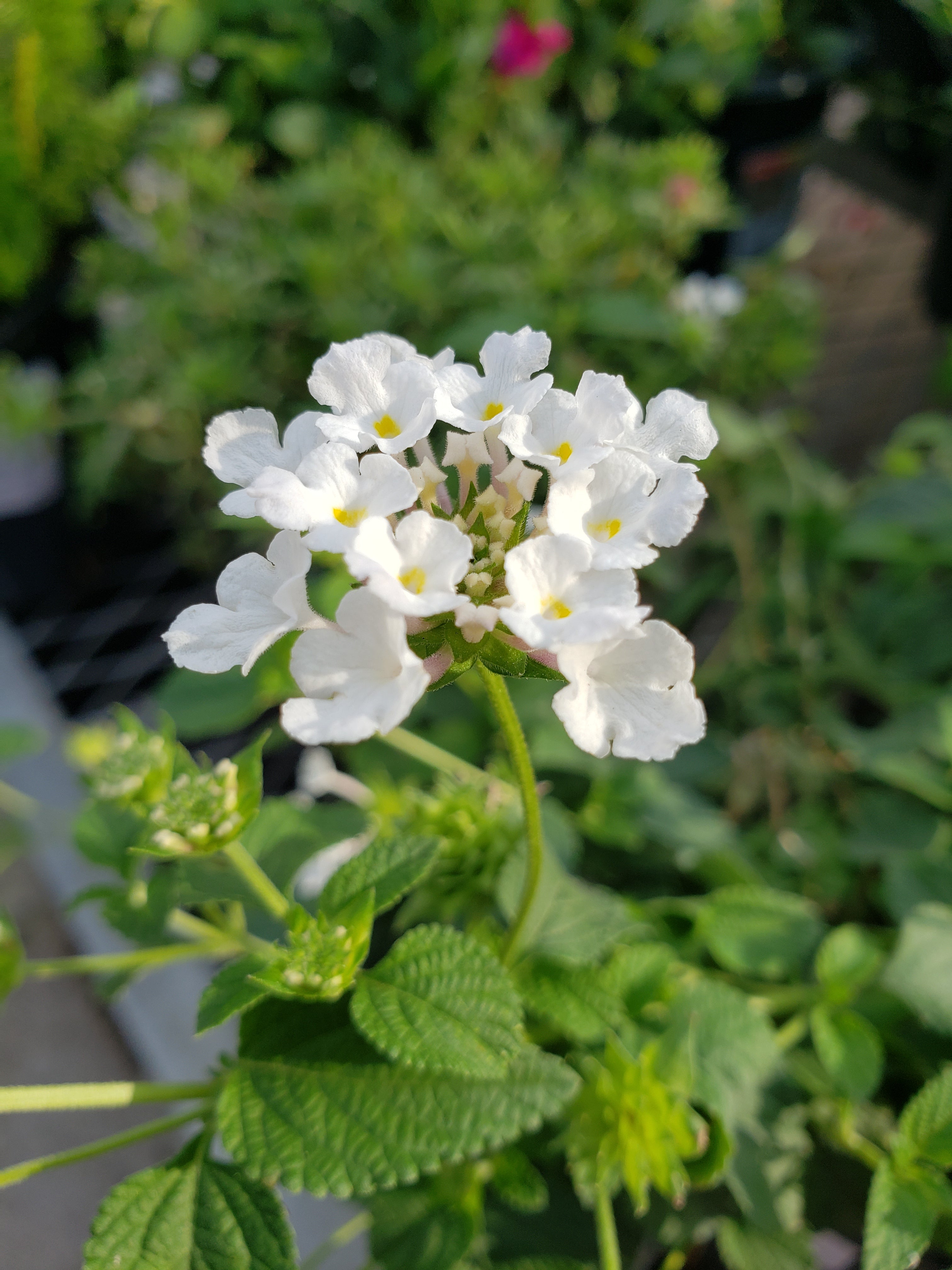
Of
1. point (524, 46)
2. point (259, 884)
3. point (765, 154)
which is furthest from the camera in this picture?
point (765, 154)

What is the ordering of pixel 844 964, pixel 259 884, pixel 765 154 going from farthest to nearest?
pixel 765 154, pixel 844 964, pixel 259 884

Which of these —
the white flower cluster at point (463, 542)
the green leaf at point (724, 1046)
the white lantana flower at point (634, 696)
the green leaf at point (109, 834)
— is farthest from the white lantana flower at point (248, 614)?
the green leaf at point (724, 1046)

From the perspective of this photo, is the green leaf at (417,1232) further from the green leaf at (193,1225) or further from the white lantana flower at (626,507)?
the white lantana flower at (626,507)

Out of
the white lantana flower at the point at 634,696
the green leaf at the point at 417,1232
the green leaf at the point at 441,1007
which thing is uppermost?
the white lantana flower at the point at 634,696

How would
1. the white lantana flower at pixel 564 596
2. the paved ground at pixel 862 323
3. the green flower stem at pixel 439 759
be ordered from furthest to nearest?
the paved ground at pixel 862 323
the green flower stem at pixel 439 759
the white lantana flower at pixel 564 596

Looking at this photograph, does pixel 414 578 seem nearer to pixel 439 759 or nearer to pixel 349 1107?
pixel 349 1107

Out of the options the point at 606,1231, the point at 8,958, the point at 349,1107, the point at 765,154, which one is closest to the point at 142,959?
the point at 8,958

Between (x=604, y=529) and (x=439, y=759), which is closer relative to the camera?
(x=604, y=529)

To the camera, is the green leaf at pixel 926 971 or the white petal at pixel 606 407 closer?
the white petal at pixel 606 407
